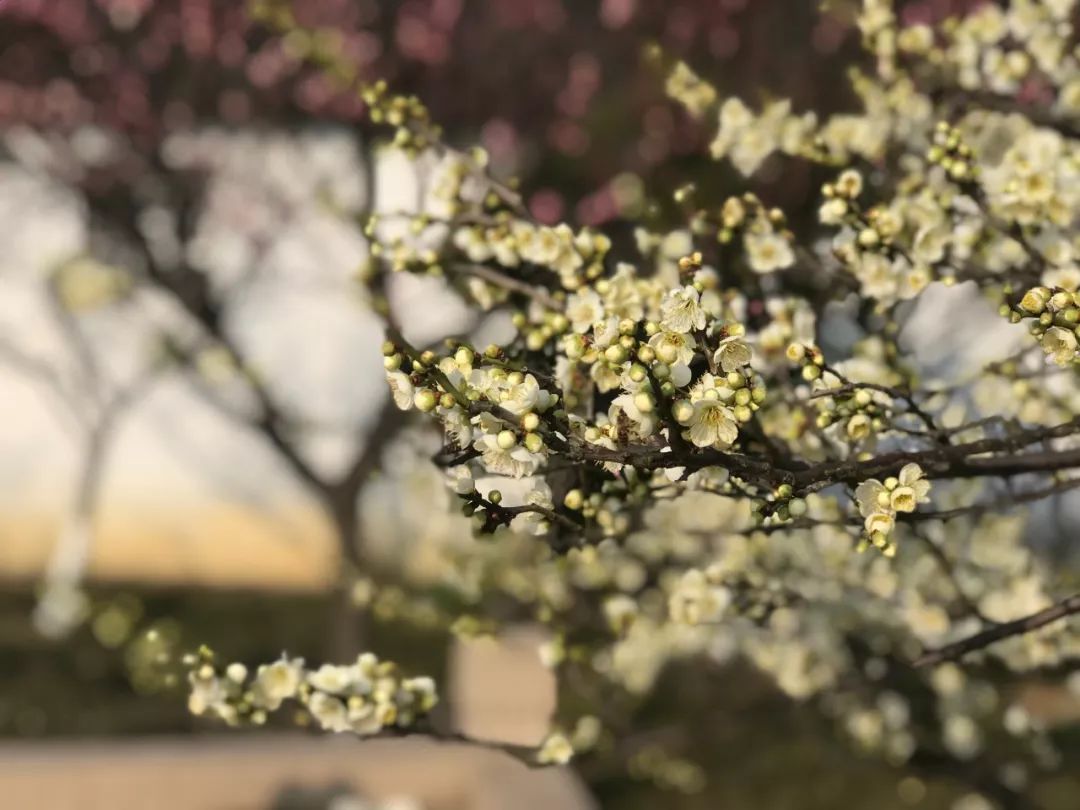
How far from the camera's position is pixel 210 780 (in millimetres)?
4715

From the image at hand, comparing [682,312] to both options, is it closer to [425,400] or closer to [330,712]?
[425,400]

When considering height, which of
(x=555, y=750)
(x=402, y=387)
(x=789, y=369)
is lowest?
(x=555, y=750)

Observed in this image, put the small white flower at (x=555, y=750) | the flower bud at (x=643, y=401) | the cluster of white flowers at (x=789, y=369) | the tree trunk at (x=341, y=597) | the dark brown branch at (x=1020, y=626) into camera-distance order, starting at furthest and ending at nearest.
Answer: the tree trunk at (x=341, y=597) → the small white flower at (x=555, y=750) → the dark brown branch at (x=1020, y=626) → the cluster of white flowers at (x=789, y=369) → the flower bud at (x=643, y=401)

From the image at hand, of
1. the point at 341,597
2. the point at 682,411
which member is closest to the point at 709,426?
the point at 682,411

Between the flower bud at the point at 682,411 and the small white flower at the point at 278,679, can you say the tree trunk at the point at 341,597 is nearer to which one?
the small white flower at the point at 278,679

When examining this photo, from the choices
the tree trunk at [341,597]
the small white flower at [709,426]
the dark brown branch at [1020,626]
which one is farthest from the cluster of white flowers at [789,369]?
the tree trunk at [341,597]

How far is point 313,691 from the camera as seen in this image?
2.47 m

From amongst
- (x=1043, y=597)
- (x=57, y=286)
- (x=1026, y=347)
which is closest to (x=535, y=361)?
(x=1026, y=347)

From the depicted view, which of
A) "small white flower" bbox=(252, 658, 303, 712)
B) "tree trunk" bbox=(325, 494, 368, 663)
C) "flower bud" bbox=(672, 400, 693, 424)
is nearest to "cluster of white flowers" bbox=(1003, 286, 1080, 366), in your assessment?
"flower bud" bbox=(672, 400, 693, 424)

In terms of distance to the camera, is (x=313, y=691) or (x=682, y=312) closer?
(x=682, y=312)

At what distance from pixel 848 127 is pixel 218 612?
11.1m

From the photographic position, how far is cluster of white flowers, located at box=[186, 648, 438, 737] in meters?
2.42

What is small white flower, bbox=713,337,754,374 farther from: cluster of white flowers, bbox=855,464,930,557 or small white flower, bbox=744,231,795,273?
small white flower, bbox=744,231,795,273

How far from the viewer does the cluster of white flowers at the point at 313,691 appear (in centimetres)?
242
